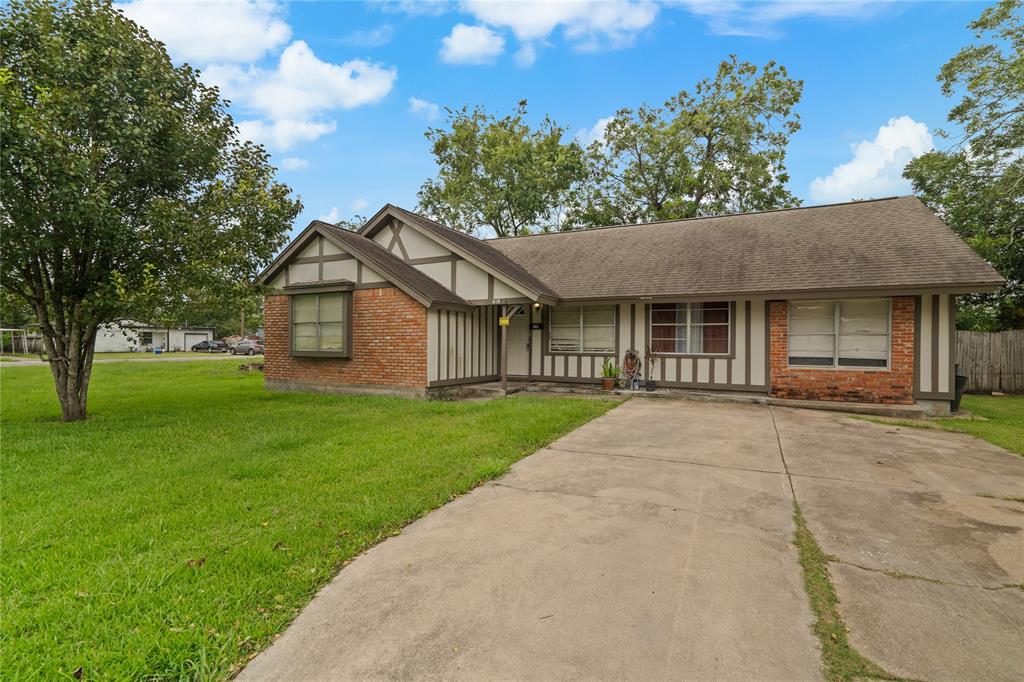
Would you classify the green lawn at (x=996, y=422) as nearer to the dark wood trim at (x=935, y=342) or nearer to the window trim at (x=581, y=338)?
the dark wood trim at (x=935, y=342)

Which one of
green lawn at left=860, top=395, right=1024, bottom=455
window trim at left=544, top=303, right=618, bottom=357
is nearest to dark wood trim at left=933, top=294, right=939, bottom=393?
green lawn at left=860, top=395, right=1024, bottom=455

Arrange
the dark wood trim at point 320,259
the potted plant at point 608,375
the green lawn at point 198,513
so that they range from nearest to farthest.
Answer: the green lawn at point 198,513
the potted plant at point 608,375
the dark wood trim at point 320,259

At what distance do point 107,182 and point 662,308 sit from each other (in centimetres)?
1094

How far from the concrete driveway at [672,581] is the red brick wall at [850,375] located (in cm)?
470

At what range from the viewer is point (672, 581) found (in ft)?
9.46

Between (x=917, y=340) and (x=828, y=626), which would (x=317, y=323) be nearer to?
(x=828, y=626)

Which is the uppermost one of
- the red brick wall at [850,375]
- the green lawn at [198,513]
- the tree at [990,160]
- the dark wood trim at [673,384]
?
the tree at [990,160]

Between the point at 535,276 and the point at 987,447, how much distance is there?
31.8ft

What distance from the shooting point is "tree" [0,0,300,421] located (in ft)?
20.7

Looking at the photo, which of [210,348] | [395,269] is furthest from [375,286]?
[210,348]

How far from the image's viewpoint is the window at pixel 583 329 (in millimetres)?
12430

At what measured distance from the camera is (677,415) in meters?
8.69

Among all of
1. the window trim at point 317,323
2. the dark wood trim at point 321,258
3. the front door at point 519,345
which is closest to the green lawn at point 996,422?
the front door at point 519,345

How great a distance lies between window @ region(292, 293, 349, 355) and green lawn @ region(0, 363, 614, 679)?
306 centimetres
